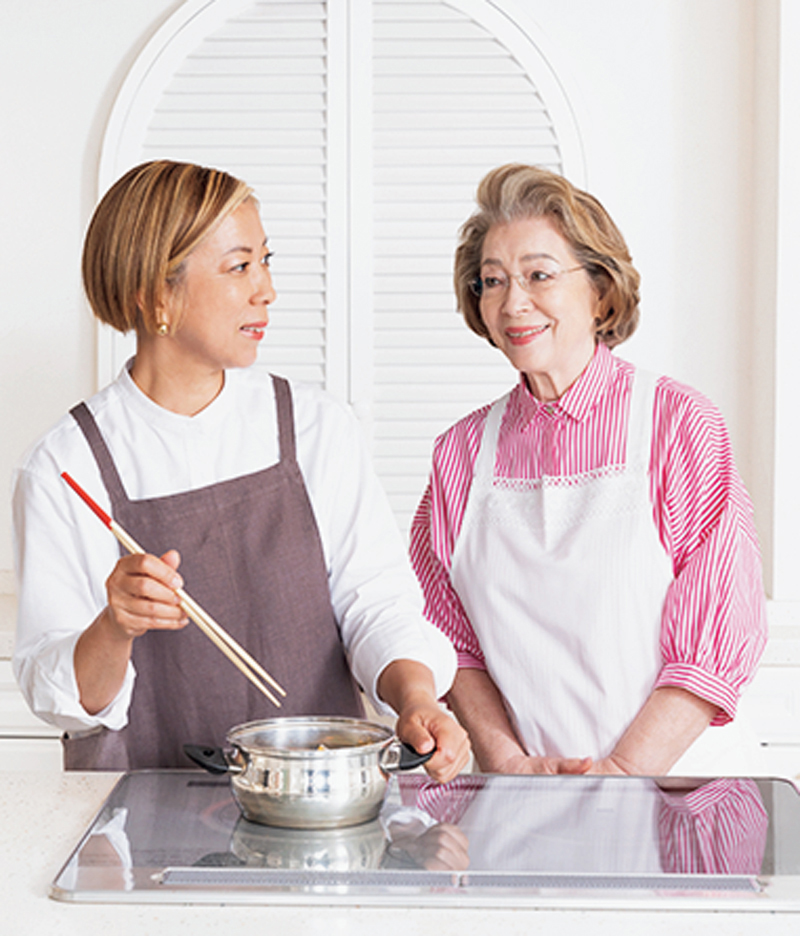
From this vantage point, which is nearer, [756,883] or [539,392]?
[756,883]

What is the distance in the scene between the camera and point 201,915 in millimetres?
867

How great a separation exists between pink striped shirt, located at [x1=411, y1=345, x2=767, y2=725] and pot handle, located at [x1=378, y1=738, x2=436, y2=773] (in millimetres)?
599

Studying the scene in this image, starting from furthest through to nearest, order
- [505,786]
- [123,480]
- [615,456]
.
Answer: [615,456] → [123,480] → [505,786]

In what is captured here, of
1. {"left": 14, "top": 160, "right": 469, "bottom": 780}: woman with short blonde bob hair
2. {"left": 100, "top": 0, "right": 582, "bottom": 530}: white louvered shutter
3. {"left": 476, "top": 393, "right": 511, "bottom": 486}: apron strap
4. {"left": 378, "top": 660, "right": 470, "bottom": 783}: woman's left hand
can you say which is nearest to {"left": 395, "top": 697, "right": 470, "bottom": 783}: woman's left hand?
{"left": 378, "top": 660, "right": 470, "bottom": 783}: woman's left hand

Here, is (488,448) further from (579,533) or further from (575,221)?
(575,221)

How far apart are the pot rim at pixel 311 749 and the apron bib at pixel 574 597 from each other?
1.86ft

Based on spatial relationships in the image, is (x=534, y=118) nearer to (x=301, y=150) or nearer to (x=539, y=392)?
(x=301, y=150)

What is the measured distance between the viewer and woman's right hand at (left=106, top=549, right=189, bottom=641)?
1102mm

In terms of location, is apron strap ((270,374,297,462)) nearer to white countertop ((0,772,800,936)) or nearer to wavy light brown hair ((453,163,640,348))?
wavy light brown hair ((453,163,640,348))

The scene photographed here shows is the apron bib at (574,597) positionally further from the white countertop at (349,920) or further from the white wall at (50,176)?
the white wall at (50,176)

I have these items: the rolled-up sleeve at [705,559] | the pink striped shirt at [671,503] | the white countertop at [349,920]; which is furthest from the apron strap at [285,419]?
the white countertop at [349,920]

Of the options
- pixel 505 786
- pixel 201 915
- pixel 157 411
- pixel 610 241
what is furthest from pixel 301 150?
pixel 201 915

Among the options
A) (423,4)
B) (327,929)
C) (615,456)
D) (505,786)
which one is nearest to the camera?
(327,929)

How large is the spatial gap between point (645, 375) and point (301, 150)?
1.23 m
